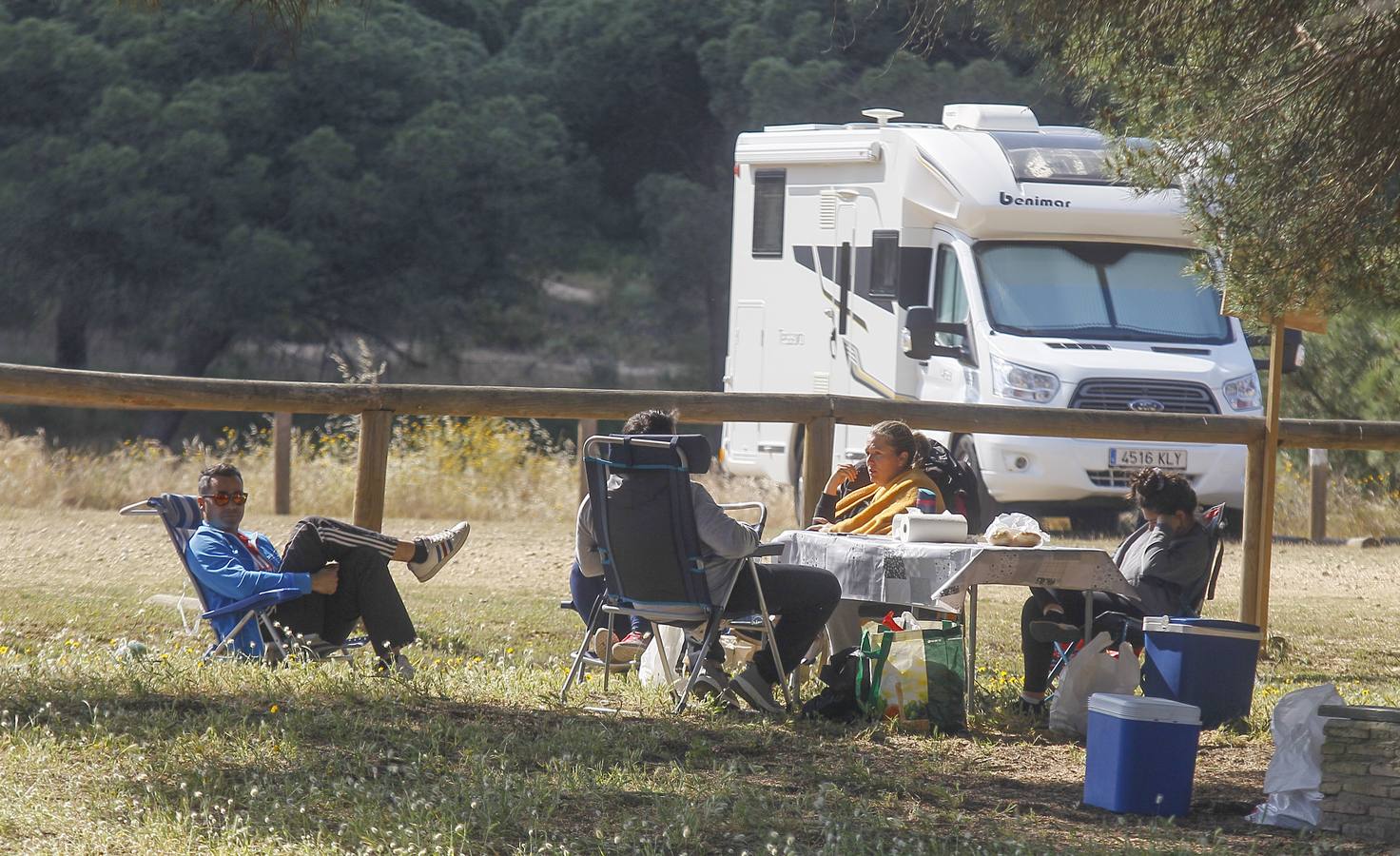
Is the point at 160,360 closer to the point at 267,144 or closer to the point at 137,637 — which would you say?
the point at 267,144

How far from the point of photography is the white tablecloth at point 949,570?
581 centimetres

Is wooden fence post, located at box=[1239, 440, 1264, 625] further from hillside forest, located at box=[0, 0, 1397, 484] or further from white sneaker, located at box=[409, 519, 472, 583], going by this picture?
hillside forest, located at box=[0, 0, 1397, 484]

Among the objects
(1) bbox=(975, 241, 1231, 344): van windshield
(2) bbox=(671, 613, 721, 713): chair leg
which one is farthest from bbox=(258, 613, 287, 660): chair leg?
(1) bbox=(975, 241, 1231, 344): van windshield

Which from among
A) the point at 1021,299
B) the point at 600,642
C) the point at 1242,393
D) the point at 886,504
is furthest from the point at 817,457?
the point at 1242,393

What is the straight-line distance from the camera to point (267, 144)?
80.0 feet

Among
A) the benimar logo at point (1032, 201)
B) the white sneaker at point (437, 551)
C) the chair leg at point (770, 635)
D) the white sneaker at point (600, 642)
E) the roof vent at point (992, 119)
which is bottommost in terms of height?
the white sneaker at point (600, 642)

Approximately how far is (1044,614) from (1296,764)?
1743 mm

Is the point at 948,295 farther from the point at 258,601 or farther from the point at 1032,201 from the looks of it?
the point at 258,601

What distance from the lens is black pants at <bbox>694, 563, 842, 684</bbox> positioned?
6012mm

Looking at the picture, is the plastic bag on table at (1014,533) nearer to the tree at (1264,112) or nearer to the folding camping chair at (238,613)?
the tree at (1264,112)

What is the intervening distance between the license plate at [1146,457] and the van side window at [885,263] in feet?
6.38

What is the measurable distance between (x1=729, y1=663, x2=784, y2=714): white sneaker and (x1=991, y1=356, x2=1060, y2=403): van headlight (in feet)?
18.2

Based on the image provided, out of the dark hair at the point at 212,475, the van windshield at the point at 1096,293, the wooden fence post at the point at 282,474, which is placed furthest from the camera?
the wooden fence post at the point at 282,474

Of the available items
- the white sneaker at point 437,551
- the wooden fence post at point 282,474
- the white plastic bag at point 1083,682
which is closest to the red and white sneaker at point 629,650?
the white sneaker at point 437,551
